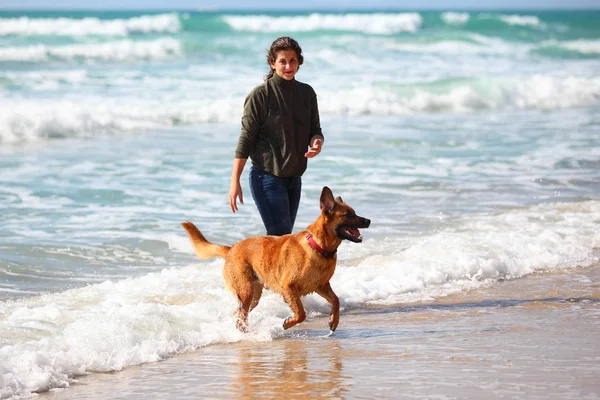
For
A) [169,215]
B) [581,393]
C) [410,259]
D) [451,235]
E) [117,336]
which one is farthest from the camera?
[169,215]

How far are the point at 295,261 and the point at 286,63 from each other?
4.35ft

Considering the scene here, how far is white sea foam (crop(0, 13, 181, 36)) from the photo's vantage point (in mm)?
44031

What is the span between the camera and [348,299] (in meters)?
6.89

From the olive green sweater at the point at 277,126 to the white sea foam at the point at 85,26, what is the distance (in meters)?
39.0

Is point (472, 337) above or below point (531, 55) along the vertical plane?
below

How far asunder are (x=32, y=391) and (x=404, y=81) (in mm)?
23848

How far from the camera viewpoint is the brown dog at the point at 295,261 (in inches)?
219

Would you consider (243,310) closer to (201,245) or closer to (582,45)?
(201,245)

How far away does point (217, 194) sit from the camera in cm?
1171

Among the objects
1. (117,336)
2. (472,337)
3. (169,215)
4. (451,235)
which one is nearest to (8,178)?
(169,215)

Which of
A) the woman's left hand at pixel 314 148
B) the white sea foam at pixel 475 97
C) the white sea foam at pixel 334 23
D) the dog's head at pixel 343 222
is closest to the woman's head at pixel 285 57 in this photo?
the woman's left hand at pixel 314 148

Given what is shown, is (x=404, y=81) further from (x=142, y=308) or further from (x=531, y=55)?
(x=142, y=308)

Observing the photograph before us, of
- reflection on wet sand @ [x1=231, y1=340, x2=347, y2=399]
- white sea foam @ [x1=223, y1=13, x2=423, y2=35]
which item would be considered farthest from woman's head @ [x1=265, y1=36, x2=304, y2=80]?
white sea foam @ [x1=223, y1=13, x2=423, y2=35]

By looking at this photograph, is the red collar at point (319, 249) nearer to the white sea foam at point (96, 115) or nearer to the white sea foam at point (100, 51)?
the white sea foam at point (96, 115)
